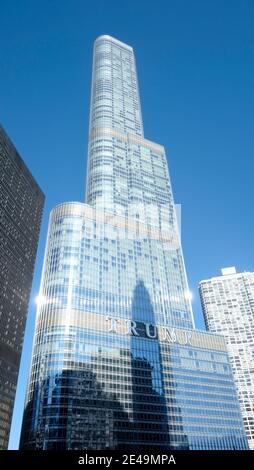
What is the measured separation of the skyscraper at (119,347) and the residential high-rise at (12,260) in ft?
97.3

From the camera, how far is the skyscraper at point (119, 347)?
102 meters

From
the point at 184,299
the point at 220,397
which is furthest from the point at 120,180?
the point at 220,397

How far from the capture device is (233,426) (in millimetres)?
119750

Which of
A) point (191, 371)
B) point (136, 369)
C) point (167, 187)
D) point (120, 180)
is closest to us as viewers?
point (136, 369)

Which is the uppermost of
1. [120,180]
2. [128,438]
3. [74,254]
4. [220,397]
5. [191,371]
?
[120,180]

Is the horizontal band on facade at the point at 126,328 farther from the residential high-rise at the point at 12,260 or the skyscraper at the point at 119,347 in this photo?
the residential high-rise at the point at 12,260

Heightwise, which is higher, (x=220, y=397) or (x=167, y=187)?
(x=167, y=187)

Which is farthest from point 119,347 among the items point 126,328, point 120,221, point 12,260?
point 12,260

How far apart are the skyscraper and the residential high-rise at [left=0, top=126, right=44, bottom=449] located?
2967 cm

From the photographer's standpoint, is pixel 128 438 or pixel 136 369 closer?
pixel 128 438

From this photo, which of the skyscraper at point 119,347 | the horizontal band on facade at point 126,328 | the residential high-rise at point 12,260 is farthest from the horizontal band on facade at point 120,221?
the horizontal band on facade at point 126,328

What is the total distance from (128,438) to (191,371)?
34054 millimetres

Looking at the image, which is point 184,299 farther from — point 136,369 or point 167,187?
point 167,187

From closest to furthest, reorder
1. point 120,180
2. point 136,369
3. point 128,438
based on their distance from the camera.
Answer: point 128,438
point 136,369
point 120,180
